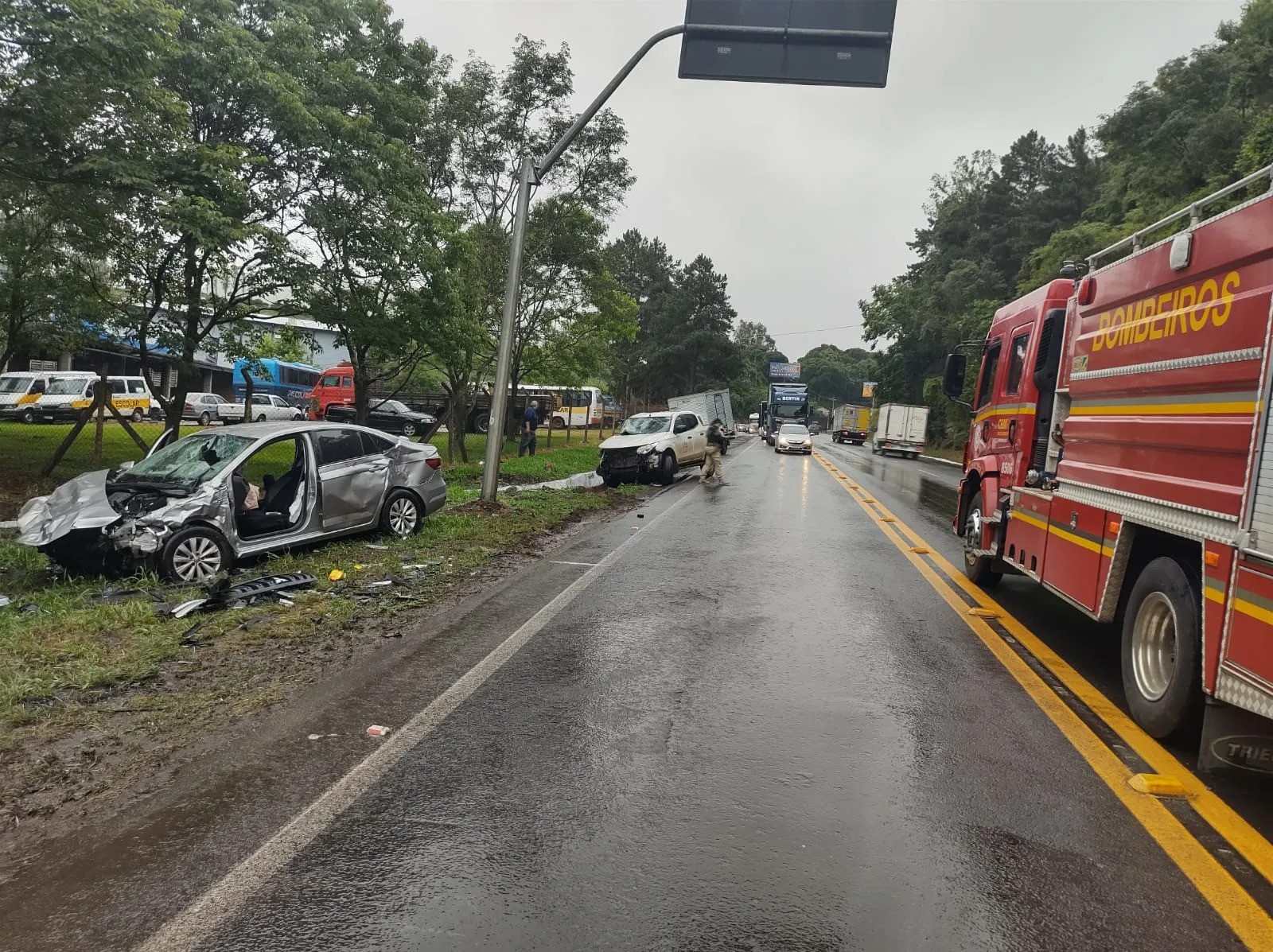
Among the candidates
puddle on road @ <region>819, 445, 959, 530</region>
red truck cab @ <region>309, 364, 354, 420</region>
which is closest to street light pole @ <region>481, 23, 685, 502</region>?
puddle on road @ <region>819, 445, 959, 530</region>

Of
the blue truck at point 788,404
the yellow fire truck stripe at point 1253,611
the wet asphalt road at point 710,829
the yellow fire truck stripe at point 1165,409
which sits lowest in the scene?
the wet asphalt road at point 710,829

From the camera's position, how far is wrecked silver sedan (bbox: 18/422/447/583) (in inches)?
285

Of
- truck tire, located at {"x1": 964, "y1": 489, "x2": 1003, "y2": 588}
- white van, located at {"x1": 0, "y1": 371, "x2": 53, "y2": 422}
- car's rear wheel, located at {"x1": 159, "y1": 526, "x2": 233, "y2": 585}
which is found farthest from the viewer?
white van, located at {"x1": 0, "y1": 371, "x2": 53, "y2": 422}

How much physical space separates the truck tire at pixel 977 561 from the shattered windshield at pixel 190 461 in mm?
7243

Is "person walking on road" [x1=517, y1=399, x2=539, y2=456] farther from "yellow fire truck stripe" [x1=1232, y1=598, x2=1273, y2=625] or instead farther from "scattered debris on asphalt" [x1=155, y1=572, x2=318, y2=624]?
"yellow fire truck stripe" [x1=1232, y1=598, x2=1273, y2=625]

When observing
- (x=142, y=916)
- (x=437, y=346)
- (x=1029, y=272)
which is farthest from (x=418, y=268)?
(x=1029, y=272)

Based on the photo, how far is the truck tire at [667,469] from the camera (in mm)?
19969

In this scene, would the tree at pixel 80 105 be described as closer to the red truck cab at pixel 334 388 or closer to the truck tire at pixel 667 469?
the truck tire at pixel 667 469

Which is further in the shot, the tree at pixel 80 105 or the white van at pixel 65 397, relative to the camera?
the white van at pixel 65 397

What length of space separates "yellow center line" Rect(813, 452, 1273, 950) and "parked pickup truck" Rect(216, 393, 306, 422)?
38420 mm

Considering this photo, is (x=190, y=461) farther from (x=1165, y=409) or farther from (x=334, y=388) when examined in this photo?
(x=334, y=388)

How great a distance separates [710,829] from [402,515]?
757cm

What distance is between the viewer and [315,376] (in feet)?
168

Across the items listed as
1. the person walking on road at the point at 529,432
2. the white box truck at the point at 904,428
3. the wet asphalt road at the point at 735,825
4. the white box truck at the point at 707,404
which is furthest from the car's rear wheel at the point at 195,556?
the white box truck at the point at 904,428
